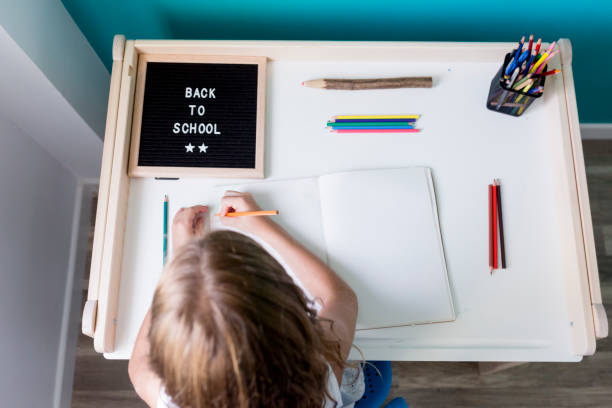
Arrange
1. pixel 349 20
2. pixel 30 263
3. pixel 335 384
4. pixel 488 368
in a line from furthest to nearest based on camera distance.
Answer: pixel 488 368, pixel 30 263, pixel 349 20, pixel 335 384

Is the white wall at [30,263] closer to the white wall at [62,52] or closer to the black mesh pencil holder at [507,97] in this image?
the white wall at [62,52]

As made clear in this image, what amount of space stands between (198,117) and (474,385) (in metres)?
1.25

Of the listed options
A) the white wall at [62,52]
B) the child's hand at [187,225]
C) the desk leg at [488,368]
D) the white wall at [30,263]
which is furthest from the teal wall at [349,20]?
the desk leg at [488,368]

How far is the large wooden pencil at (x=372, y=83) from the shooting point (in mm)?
943

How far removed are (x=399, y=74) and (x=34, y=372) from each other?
4.43ft

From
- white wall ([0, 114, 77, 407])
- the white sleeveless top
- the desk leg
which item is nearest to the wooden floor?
the desk leg

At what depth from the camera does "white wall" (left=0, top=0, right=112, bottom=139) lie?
864 millimetres

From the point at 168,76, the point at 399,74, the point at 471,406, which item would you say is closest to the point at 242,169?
the point at 168,76

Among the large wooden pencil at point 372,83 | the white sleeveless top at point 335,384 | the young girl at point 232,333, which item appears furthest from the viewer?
the large wooden pencil at point 372,83

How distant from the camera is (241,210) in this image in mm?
864

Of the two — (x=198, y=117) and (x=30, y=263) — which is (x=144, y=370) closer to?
(x=198, y=117)

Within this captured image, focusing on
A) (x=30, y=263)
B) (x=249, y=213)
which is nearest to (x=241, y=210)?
(x=249, y=213)

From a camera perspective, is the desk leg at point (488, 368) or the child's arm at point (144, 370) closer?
the child's arm at point (144, 370)

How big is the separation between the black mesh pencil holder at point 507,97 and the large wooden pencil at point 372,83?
0.42 ft
